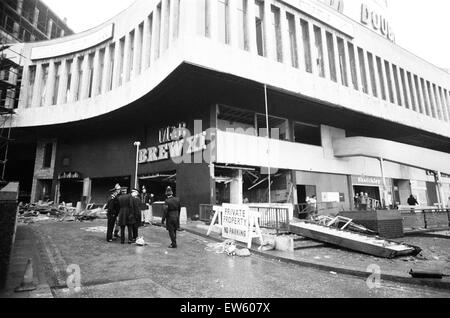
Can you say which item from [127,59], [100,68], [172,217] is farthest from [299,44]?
[100,68]

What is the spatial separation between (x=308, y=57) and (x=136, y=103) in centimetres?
1481

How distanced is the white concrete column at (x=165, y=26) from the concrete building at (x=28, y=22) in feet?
82.0

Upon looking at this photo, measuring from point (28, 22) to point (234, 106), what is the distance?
3937 cm

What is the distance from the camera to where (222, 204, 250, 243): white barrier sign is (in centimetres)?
965

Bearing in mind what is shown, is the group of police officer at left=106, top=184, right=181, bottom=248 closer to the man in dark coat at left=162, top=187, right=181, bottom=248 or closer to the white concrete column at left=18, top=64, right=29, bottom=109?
the man in dark coat at left=162, top=187, right=181, bottom=248

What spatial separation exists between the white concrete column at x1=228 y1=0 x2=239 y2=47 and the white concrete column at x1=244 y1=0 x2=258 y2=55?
36.8 inches

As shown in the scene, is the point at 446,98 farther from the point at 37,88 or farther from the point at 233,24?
the point at 37,88

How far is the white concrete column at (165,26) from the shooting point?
63.3 ft

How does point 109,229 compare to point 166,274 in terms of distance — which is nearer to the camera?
point 166,274

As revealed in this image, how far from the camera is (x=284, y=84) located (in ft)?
65.1

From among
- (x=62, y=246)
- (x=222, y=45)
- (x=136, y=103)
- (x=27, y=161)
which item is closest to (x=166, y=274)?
(x=62, y=246)

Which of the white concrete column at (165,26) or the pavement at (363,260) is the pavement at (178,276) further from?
the white concrete column at (165,26)

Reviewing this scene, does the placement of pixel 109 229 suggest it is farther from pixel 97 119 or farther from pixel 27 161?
pixel 27 161

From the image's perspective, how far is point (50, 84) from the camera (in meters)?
28.9
